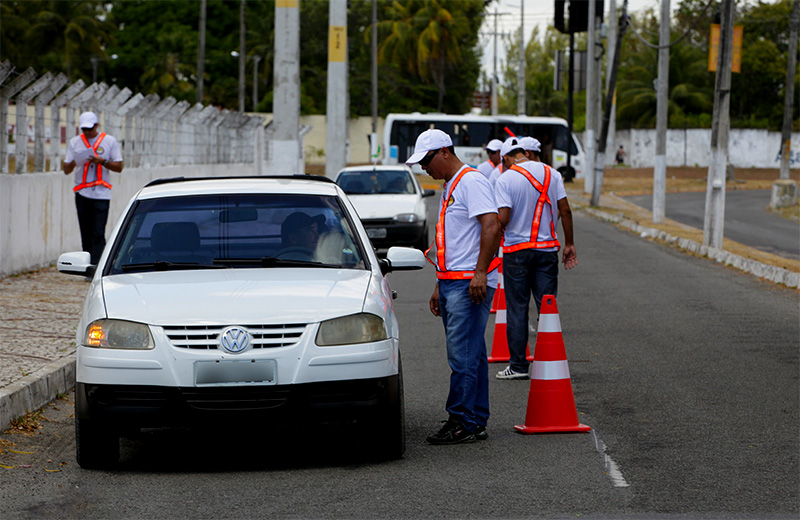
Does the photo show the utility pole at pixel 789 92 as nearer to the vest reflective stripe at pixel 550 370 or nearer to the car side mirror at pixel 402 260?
the vest reflective stripe at pixel 550 370

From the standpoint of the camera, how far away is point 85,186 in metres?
13.5

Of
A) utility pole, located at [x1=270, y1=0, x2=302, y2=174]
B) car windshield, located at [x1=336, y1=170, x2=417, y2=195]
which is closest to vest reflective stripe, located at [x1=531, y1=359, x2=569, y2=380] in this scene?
utility pole, located at [x1=270, y1=0, x2=302, y2=174]

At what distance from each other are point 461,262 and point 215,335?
1.62 meters

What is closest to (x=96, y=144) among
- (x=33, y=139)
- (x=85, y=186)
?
(x=85, y=186)

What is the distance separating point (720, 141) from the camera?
20.8 metres

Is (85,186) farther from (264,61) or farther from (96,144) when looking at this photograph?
(264,61)

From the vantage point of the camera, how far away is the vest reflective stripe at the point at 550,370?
725 centimetres

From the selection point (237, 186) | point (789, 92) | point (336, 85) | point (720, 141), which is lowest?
point (237, 186)

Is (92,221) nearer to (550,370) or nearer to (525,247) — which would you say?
(525,247)

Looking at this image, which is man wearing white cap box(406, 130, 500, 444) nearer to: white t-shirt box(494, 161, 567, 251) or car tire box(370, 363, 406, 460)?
car tire box(370, 363, 406, 460)

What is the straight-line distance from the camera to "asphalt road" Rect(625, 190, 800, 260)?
989 inches

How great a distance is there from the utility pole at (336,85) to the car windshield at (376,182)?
4.38 metres

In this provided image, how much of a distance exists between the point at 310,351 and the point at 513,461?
4.48ft

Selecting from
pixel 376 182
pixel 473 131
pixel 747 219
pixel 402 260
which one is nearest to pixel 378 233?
pixel 376 182
